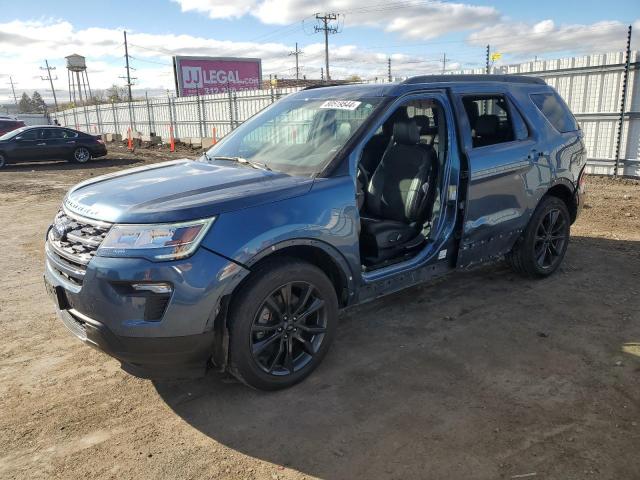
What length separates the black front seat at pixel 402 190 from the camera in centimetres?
421

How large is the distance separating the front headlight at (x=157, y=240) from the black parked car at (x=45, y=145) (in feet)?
59.5

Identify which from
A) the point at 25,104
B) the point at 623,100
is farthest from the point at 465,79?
the point at 25,104

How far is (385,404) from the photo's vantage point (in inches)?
125

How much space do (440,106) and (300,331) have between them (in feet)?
7.15

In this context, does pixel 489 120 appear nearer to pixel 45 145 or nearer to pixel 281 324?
pixel 281 324

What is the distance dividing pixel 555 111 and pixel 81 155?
59.1 feet

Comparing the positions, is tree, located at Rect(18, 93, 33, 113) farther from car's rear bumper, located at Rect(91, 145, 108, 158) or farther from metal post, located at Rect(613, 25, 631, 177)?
metal post, located at Rect(613, 25, 631, 177)

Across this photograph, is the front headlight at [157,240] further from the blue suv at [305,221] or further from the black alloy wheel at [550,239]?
the black alloy wheel at [550,239]

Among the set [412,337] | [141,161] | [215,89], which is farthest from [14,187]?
[215,89]

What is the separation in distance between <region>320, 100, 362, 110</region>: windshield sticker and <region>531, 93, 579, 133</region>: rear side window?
2140 millimetres

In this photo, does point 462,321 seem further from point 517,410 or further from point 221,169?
point 221,169

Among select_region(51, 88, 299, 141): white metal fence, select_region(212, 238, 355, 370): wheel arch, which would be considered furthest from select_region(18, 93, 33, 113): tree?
Result: select_region(212, 238, 355, 370): wheel arch

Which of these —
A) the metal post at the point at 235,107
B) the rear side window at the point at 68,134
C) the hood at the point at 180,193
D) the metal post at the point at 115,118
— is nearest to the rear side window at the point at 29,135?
the rear side window at the point at 68,134

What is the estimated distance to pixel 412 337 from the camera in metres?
4.07
